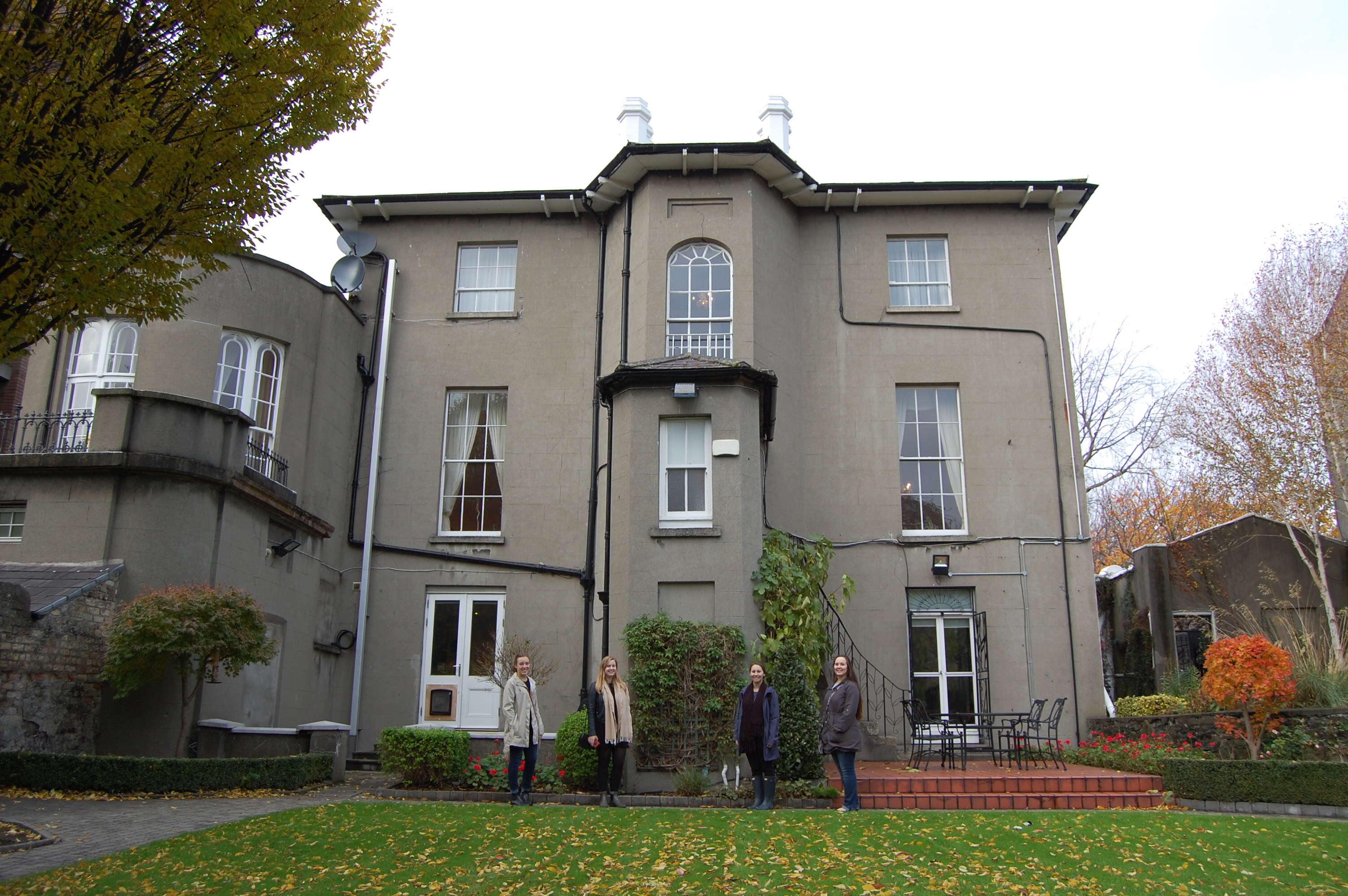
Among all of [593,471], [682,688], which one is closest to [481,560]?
[593,471]

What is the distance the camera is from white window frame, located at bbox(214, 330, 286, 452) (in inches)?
584

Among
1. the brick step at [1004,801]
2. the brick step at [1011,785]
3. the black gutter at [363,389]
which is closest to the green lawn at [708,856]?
the brick step at [1004,801]

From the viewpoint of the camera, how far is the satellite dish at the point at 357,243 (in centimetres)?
1778

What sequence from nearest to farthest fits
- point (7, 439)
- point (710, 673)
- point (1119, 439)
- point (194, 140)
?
point (194, 140) → point (710, 673) → point (7, 439) → point (1119, 439)

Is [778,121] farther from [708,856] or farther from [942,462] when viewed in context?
[708,856]

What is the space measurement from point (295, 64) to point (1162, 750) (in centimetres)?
1280

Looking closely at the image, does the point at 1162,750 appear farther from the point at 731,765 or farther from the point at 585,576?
the point at 585,576

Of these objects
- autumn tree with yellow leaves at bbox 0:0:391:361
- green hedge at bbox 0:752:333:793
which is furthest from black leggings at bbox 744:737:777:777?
autumn tree with yellow leaves at bbox 0:0:391:361

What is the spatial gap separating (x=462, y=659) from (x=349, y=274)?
706cm

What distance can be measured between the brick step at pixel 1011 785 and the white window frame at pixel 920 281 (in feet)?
27.8

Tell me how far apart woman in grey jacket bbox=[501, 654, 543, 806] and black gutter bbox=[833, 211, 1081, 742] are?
9.18 meters

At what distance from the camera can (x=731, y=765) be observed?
1227 centimetres

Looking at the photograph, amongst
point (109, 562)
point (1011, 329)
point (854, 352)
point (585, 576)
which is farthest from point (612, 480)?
point (1011, 329)

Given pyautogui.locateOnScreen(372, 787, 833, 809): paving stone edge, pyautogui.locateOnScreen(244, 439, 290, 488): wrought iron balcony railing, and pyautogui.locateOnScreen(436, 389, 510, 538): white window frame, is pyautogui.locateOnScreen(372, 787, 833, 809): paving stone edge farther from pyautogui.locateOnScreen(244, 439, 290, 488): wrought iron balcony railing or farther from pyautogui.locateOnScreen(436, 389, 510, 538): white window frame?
pyautogui.locateOnScreen(436, 389, 510, 538): white window frame
